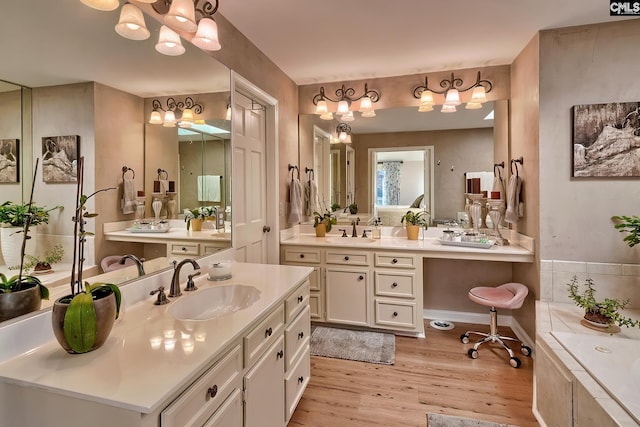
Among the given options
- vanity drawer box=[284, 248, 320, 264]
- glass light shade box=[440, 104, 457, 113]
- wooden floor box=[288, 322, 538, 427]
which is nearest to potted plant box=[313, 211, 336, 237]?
vanity drawer box=[284, 248, 320, 264]

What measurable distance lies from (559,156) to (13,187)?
3.20 m

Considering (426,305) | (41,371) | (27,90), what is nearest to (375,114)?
(426,305)

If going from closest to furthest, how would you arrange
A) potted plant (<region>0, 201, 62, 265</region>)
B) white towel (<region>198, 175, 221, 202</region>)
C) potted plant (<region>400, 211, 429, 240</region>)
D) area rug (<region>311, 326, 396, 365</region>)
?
potted plant (<region>0, 201, 62, 265</region>) → white towel (<region>198, 175, 221, 202</region>) → area rug (<region>311, 326, 396, 365</region>) → potted plant (<region>400, 211, 429, 240</region>)

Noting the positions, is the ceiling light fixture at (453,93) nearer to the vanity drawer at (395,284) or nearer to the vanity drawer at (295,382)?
the vanity drawer at (395,284)

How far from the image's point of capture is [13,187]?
1103mm

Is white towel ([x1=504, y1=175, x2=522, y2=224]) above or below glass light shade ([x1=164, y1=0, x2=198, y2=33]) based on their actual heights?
below

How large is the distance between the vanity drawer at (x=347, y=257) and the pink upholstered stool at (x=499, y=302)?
0.96m

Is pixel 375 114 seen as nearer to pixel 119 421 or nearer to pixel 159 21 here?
pixel 159 21

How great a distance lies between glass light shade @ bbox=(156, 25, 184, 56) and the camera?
5.58 feet

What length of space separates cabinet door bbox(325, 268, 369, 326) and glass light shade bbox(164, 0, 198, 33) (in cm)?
228

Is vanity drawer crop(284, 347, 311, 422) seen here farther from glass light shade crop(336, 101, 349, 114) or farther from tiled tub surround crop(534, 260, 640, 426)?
glass light shade crop(336, 101, 349, 114)

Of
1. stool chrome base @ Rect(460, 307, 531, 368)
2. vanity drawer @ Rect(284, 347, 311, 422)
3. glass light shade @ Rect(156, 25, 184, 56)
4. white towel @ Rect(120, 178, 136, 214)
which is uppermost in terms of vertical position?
glass light shade @ Rect(156, 25, 184, 56)

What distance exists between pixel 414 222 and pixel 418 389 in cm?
166

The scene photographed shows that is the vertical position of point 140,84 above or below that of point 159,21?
below
